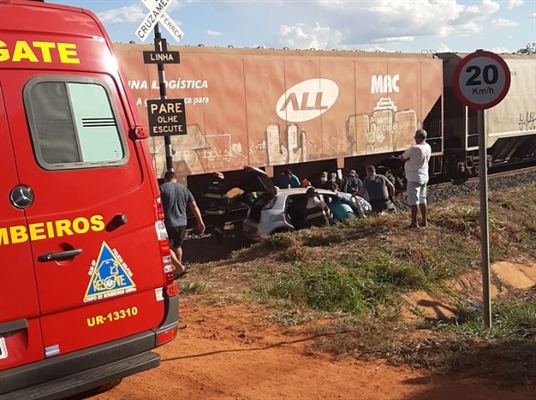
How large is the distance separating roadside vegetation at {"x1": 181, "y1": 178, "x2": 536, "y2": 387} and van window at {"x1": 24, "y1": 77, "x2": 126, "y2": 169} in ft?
8.46

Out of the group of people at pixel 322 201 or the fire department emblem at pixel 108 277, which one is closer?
the fire department emblem at pixel 108 277

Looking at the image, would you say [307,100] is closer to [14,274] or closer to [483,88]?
[483,88]

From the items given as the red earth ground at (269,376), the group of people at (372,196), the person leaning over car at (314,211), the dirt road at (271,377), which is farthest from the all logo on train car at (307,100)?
the dirt road at (271,377)

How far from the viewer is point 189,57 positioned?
12938 mm

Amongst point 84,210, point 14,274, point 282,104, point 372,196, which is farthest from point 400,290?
point 282,104

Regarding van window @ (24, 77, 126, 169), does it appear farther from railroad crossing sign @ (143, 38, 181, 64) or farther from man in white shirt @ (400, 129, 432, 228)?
man in white shirt @ (400, 129, 432, 228)

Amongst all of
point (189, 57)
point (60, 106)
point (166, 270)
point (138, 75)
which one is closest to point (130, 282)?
point (166, 270)

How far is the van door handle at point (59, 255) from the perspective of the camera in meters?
3.60

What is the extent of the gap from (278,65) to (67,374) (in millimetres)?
11791

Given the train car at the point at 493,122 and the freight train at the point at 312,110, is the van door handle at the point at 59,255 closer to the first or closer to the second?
the freight train at the point at 312,110

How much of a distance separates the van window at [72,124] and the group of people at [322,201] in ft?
14.8

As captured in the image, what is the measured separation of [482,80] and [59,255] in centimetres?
414

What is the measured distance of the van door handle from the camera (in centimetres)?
360

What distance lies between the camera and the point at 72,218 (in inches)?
146
